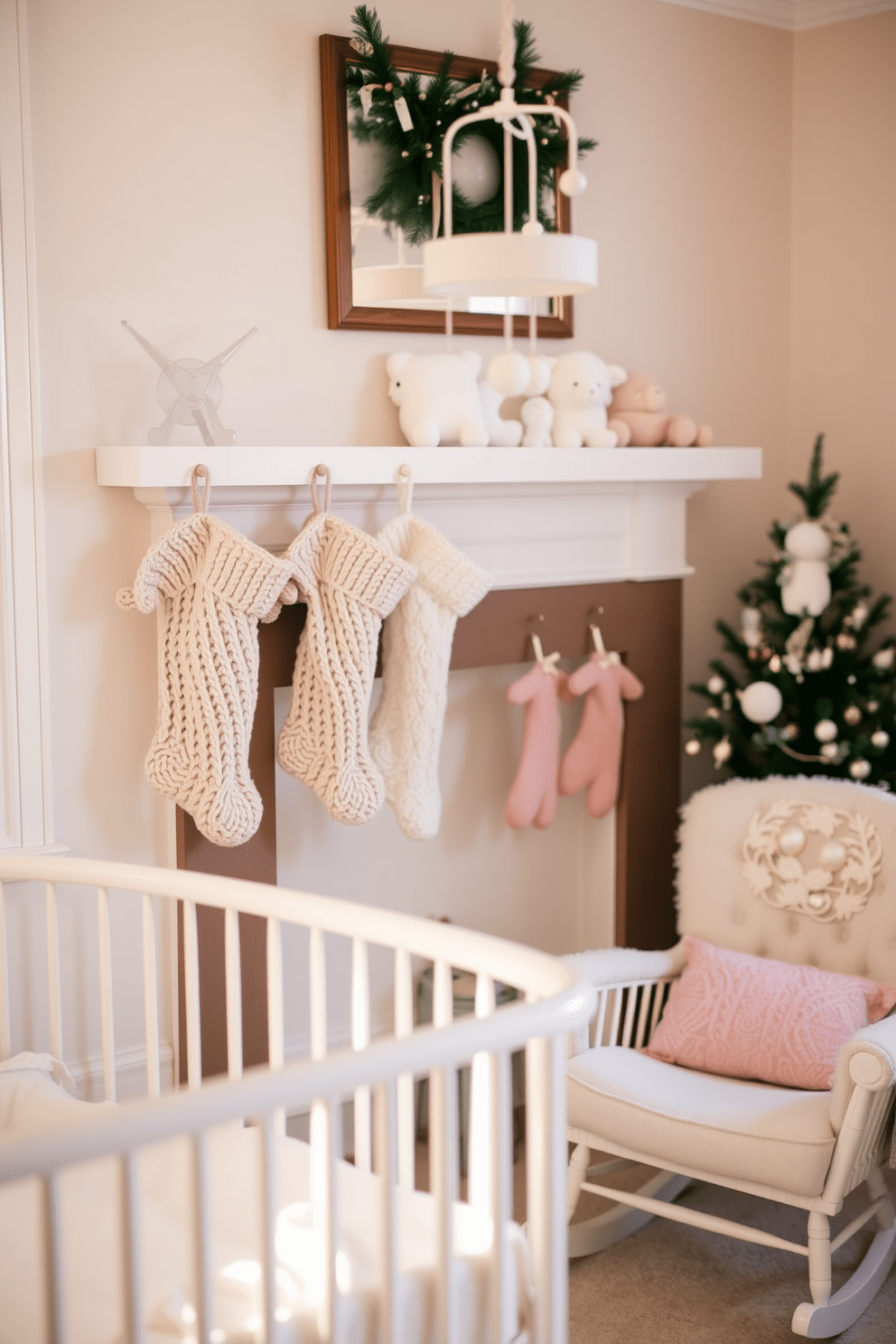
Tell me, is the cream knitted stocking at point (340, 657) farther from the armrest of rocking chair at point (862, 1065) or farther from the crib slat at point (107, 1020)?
the armrest of rocking chair at point (862, 1065)

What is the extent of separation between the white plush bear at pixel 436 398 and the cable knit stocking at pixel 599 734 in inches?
21.9

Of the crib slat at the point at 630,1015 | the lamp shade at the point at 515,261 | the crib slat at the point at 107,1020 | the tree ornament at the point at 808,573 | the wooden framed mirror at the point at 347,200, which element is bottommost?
the crib slat at the point at 630,1015

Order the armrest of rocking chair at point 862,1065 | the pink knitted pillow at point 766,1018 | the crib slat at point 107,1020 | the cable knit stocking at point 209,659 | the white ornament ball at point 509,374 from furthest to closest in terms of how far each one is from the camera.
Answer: the pink knitted pillow at point 766,1018 < the cable knit stocking at point 209,659 < the armrest of rocking chair at point 862,1065 < the white ornament ball at point 509,374 < the crib slat at point 107,1020

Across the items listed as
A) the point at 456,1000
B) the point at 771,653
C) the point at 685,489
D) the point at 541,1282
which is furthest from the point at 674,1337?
the point at 685,489

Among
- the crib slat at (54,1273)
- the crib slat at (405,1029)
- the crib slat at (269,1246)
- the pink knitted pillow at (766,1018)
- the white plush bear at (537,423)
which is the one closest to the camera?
the crib slat at (54,1273)

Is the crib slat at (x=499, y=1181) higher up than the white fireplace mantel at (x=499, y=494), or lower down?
lower down

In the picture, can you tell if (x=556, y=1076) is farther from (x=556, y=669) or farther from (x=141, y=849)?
(x=556, y=669)

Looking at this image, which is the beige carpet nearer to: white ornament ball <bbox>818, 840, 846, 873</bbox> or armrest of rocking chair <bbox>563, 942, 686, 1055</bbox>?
armrest of rocking chair <bbox>563, 942, 686, 1055</bbox>

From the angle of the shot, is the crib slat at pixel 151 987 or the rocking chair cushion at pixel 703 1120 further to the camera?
the rocking chair cushion at pixel 703 1120

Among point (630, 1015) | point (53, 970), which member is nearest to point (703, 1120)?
point (630, 1015)

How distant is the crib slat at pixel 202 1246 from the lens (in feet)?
3.68

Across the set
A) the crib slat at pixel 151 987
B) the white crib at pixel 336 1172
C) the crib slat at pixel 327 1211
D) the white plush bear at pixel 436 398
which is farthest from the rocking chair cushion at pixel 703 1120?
the white plush bear at pixel 436 398

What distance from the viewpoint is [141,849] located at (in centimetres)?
236

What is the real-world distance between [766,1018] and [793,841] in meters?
0.34
